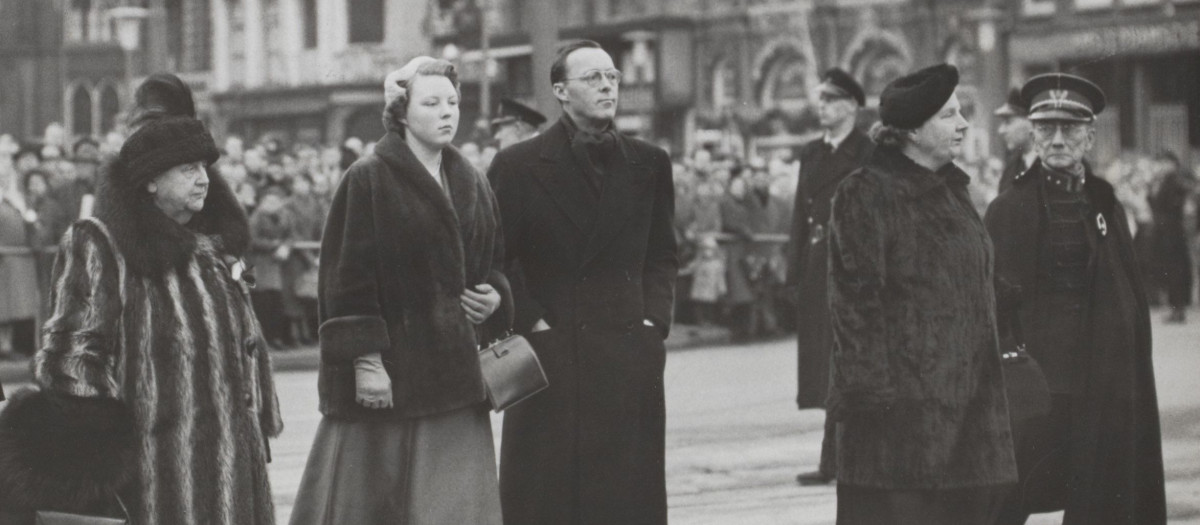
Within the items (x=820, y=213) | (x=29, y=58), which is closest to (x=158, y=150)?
(x=820, y=213)

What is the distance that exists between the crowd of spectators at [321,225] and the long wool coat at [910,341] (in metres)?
10.7

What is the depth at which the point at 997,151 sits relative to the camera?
35.9 metres

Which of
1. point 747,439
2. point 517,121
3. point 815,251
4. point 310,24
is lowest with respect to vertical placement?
point 747,439

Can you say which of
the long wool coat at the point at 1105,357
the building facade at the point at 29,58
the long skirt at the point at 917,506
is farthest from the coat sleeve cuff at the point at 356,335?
the building facade at the point at 29,58

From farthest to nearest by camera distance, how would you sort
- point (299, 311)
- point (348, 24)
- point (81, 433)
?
point (348, 24) < point (299, 311) < point (81, 433)

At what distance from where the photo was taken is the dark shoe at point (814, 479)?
962cm

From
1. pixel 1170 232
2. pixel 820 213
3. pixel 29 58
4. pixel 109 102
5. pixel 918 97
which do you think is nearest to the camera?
pixel 918 97

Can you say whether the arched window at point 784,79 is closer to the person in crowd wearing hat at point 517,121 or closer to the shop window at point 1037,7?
the shop window at point 1037,7

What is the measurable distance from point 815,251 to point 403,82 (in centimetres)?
444

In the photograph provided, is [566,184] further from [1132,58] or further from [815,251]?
[1132,58]

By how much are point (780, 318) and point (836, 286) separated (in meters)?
15.9

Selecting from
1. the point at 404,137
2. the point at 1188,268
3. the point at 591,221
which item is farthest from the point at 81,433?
the point at 1188,268

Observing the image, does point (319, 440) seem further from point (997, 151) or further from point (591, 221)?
point (997, 151)

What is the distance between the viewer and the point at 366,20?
173ft
